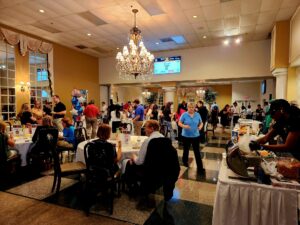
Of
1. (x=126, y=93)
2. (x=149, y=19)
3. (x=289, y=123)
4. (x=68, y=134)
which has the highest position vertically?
(x=149, y=19)

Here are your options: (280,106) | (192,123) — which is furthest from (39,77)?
(280,106)

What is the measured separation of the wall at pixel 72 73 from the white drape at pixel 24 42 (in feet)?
1.90

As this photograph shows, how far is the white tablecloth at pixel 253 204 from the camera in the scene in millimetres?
1493

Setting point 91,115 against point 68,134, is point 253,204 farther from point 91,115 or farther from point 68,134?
point 91,115

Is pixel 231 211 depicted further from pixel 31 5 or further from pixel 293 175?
pixel 31 5

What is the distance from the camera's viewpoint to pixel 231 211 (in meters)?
1.60

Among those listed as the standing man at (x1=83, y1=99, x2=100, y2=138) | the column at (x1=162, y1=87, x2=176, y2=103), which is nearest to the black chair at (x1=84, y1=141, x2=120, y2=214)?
the standing man at (x1=83, y1=99, x2=100, y2=138)

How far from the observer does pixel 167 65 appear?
10.2 metres

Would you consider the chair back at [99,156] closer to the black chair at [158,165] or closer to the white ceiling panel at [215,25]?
the black chair at [158,165]

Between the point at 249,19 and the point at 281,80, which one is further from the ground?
the point at 249,19

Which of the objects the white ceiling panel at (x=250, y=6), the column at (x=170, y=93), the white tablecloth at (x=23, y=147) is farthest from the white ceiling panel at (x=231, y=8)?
the white tablecloth at (x=23, y=147)

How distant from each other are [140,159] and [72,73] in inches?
331

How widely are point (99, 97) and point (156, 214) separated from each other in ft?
32.9

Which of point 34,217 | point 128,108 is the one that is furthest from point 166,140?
point 128,108
